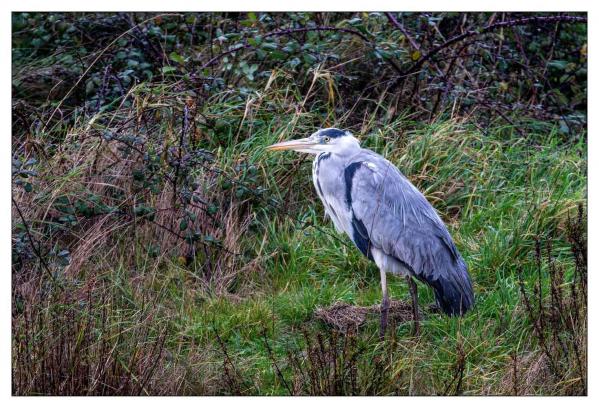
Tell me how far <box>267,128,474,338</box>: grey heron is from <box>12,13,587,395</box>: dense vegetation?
0.67 feet

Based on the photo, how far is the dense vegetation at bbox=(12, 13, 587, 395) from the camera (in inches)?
164

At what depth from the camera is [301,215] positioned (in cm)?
579

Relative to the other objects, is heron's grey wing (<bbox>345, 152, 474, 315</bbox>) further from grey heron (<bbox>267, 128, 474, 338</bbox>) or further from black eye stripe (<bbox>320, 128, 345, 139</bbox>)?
black eye stripe (<bbox>320, 128, 345, 139</bbox>)

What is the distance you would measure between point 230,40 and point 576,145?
2567 mm

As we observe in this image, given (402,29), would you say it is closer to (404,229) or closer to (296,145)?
(296,145)

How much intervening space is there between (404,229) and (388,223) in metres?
0.09

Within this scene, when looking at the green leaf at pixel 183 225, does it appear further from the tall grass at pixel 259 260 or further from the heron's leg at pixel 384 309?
the heron's leg at pixel 384 309

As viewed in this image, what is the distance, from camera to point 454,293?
475 cm

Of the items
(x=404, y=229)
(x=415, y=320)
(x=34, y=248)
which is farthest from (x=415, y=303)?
(x=34, y=248)

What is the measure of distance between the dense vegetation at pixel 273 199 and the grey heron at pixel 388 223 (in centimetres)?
20

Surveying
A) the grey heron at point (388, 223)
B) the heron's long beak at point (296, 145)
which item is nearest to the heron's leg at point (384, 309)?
the grey heron at point (388, 223)

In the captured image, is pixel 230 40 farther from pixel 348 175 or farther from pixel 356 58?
pixel 348 175

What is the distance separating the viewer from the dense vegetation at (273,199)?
4.16 m

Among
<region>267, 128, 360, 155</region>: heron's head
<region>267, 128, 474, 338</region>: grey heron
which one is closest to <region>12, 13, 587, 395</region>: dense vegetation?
<region>267, 128, 474, 338</region>: grey heron
